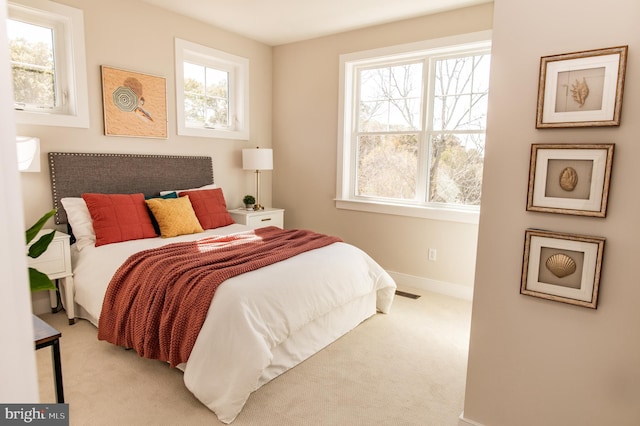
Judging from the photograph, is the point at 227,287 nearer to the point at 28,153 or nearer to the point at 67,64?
the point at 28,153

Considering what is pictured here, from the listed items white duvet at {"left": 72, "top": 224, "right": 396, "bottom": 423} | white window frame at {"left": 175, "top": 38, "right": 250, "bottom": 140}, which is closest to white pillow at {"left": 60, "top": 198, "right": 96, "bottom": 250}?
white duvet at {"left": 72, "top": 224, "right": 396, "bottom": 423}

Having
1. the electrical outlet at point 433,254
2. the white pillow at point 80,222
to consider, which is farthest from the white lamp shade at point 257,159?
the electrical outlet at point 433,254

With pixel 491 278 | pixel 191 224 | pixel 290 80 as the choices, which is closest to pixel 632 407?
pixel 491 278

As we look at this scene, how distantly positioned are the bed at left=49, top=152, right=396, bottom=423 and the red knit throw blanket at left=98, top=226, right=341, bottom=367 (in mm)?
27

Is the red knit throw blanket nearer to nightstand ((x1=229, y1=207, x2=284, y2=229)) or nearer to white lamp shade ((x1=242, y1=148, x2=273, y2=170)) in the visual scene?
nightstand ((x1=229, y1=207, x2=284, y2=229))

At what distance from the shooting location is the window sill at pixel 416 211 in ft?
12.1

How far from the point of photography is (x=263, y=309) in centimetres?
223

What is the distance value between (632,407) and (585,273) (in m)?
0.54

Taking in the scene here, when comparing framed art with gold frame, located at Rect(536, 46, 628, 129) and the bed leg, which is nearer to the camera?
framed art with gold frame, located at Rect(536, 46, 628, 129)

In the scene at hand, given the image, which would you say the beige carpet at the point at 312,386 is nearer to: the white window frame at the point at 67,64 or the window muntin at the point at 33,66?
the white window frame at the point at 67,64

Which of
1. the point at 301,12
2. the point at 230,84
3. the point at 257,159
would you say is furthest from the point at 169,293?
the point at 230,84

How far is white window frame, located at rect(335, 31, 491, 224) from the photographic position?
144 inches

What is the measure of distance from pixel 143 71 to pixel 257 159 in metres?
1.42

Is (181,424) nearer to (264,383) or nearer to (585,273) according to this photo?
(264,383)
